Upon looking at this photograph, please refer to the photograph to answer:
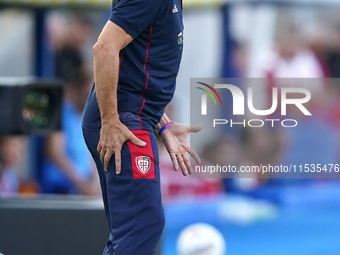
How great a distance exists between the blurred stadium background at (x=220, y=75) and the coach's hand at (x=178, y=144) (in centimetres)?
337

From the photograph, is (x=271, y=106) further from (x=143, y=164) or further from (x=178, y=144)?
(x=143, y=164)

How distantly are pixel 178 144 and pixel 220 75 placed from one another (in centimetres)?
410

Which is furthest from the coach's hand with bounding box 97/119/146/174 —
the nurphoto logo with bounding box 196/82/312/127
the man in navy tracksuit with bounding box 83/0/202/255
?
the nurphoto logo with bounding box 196/82/312/127

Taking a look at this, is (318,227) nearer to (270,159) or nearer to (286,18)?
(270,159)

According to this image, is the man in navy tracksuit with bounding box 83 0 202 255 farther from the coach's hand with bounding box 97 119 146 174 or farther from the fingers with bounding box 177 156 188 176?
the fingers with bounding box 177 156 188 176

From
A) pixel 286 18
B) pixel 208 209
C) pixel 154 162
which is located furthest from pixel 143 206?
pixel 286 18

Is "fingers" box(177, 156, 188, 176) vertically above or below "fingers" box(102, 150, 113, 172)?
below

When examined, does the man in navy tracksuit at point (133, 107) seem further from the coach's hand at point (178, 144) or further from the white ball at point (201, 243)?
the white ball at point (201, 243)

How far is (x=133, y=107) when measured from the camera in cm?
216

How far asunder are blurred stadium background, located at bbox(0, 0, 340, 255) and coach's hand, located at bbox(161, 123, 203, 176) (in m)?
3.37

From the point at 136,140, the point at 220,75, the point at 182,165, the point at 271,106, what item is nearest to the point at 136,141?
the point at 136,140

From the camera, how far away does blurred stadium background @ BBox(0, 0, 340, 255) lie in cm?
610

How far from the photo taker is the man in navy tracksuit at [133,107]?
2.05m

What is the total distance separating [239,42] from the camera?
21.8 ft
